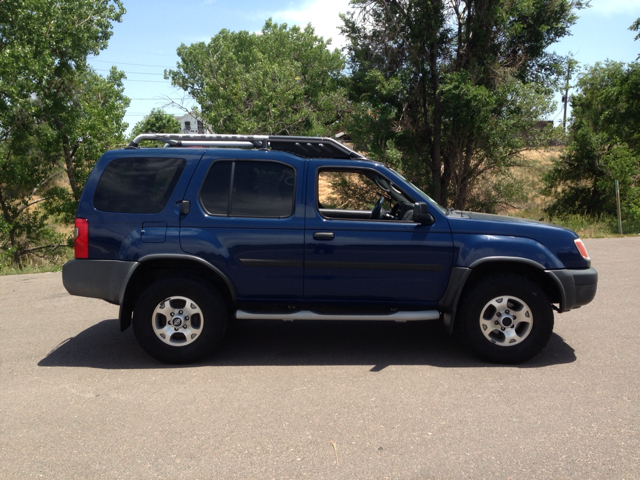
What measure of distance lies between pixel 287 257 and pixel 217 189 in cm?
94

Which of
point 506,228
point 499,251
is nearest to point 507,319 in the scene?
point 499,251

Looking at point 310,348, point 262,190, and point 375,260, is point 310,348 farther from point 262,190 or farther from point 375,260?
point 262,190

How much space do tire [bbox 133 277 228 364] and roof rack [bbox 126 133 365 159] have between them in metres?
1.45

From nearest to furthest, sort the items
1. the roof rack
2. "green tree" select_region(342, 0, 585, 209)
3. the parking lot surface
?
the parking lot surface, the roof rack, "green tree" select_region(342, 0, 585, 209)

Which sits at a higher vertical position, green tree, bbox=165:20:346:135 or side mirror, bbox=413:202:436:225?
green tree, bbox=165:20:346:135

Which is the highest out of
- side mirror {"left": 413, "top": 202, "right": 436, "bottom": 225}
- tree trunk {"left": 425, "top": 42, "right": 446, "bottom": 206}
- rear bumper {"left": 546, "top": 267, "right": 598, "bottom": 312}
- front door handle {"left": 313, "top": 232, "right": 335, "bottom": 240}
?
tree trunk {"left": 425, "top": 42, "right": 446, "bottom": 206}

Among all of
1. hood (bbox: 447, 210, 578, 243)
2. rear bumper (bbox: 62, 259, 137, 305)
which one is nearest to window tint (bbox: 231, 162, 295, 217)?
rear bumper (bbox: 62, 259, 137, 305)

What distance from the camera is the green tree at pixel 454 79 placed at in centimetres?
1689

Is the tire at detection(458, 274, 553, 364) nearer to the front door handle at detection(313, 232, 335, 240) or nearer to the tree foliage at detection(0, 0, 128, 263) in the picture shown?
the front door handle at detection(313, 232, 335, 240)

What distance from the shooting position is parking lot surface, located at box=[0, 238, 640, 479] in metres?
3.39

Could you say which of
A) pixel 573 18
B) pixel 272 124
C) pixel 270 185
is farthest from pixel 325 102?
pixel 270 185

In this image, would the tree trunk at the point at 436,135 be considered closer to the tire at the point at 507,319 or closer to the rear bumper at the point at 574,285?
the rear bumper at the point at 574,285

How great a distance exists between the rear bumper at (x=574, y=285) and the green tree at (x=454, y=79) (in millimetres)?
12138

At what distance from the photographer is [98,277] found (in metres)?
5.18
